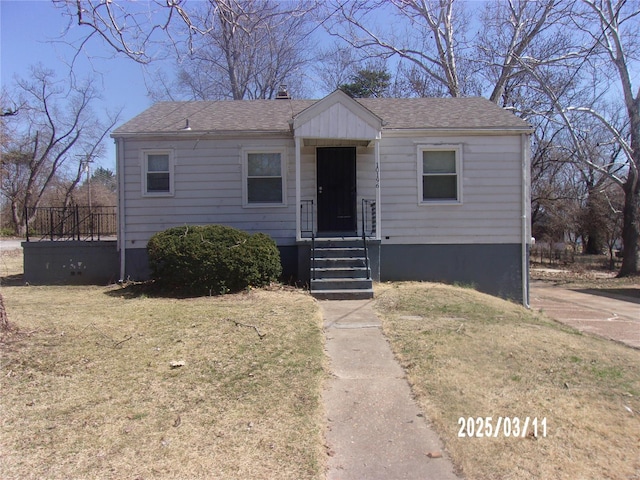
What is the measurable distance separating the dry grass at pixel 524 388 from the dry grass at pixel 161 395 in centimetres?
107

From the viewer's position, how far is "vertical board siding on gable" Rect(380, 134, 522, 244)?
11.3m

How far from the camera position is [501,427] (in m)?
3.76

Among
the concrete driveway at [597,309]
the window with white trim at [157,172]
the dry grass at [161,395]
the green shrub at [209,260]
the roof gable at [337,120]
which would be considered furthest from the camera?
the window with white trim at [157,172]

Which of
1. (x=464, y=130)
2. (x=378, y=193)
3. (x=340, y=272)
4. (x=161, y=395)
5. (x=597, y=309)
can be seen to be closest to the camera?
(x=161, y=395)

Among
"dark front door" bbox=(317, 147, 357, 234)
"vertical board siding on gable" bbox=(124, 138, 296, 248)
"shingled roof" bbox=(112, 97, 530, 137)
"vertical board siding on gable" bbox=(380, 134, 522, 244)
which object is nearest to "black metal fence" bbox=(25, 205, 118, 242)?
"vertical board siding on gable" bbox=(124, 138, 296, 248)

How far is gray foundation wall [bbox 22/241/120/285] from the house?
728 mm

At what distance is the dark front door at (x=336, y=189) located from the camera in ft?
37.7

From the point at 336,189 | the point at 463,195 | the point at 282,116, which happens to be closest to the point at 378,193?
the point at 336,189

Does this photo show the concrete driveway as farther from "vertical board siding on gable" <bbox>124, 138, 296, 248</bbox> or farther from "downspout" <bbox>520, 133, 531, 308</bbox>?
"vertical board siding on gable" <bbox>124, 138, 296, 248</bbox>

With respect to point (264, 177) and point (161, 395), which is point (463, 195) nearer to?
point (264, 177)

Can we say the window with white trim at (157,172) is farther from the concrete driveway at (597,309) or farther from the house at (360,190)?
the concrete driveway at (597,309)

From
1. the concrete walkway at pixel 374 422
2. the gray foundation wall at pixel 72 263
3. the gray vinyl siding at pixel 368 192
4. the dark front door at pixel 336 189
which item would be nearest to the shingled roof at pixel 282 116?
the gray vinyl siding at pixel 368 192

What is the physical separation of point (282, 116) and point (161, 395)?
9.33 meters

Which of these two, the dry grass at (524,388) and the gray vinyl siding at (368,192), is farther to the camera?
the gray vinyl siding at (368,192)
